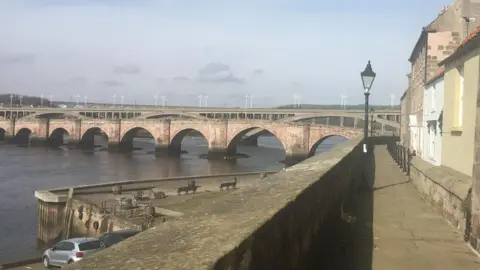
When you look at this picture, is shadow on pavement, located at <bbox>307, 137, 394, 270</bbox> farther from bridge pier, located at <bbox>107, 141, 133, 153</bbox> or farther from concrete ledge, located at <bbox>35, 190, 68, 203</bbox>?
bridge pier, located at <bbox>107, 141, 133, 153</bbox>

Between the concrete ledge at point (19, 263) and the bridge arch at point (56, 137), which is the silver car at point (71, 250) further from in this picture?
the bridge arch at point (56, 137)

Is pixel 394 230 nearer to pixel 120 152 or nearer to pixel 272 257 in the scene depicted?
pixel 272 257

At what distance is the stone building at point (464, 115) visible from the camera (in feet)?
21.2

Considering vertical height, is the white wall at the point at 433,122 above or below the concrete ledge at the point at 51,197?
above

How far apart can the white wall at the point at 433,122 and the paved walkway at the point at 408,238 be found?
5.90ft

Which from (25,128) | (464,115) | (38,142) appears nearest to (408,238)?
(464,115)

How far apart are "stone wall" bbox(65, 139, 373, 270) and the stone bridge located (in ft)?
171

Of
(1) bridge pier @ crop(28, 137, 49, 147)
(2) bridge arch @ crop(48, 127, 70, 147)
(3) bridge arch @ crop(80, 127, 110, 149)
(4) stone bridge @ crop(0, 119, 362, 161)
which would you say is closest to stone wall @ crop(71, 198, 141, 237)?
(4) stone bridge @ crop(0, 119, 362, 161)

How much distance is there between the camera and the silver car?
15.7 metres

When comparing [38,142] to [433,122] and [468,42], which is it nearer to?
[433,122]

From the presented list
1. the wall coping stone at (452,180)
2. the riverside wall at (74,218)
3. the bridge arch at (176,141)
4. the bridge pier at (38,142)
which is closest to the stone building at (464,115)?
the wall coping stone at (452,180)

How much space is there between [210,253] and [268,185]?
9.91ft

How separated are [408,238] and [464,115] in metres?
2.62

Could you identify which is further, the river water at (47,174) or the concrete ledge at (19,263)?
the river water at (47,174)
